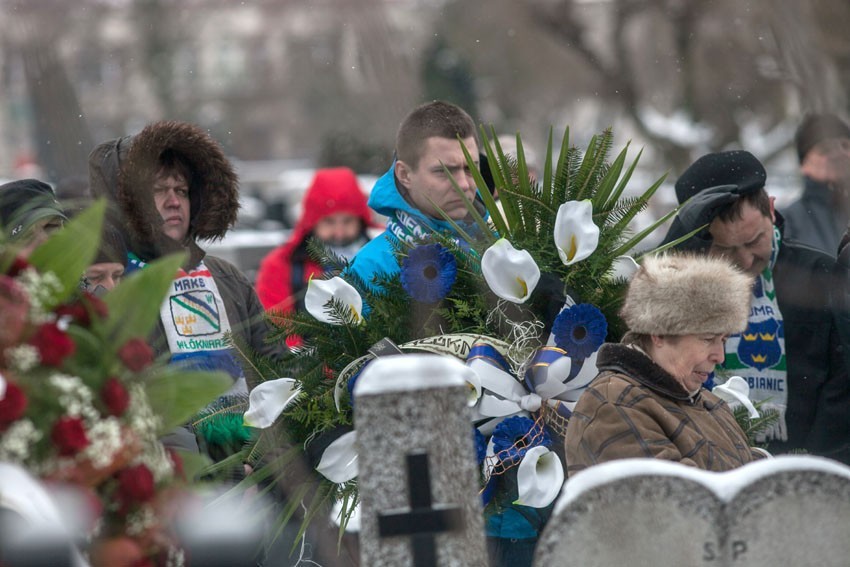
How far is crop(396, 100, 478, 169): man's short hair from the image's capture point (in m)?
4.18

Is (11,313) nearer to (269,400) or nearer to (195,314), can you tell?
(269,400)

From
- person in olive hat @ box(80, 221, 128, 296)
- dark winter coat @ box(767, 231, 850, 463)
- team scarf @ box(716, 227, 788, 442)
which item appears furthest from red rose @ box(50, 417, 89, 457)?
dark winter coat @ box(767, 231, 850, 463)

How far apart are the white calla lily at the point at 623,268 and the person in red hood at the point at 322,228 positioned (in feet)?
9.49

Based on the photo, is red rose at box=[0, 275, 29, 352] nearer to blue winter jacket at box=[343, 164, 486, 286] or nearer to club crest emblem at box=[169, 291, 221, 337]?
blue winter jacket at box=[343, 164, 486, 286]

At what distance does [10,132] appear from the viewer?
3058 centimetres

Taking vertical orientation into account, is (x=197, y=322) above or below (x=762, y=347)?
above

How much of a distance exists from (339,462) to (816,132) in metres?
3.52

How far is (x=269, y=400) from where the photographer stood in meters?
3.66

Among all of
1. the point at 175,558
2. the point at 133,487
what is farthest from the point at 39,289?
the point at 175,558

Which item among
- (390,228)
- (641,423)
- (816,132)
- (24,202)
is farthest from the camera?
(816,132)

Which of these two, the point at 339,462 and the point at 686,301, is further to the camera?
the point at 339,462

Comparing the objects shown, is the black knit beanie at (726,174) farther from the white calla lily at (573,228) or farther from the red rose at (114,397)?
the red rose at (114,397)

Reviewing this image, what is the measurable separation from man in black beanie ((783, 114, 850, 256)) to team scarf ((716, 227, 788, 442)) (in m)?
1.44

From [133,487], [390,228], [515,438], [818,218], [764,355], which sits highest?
[133,487]
